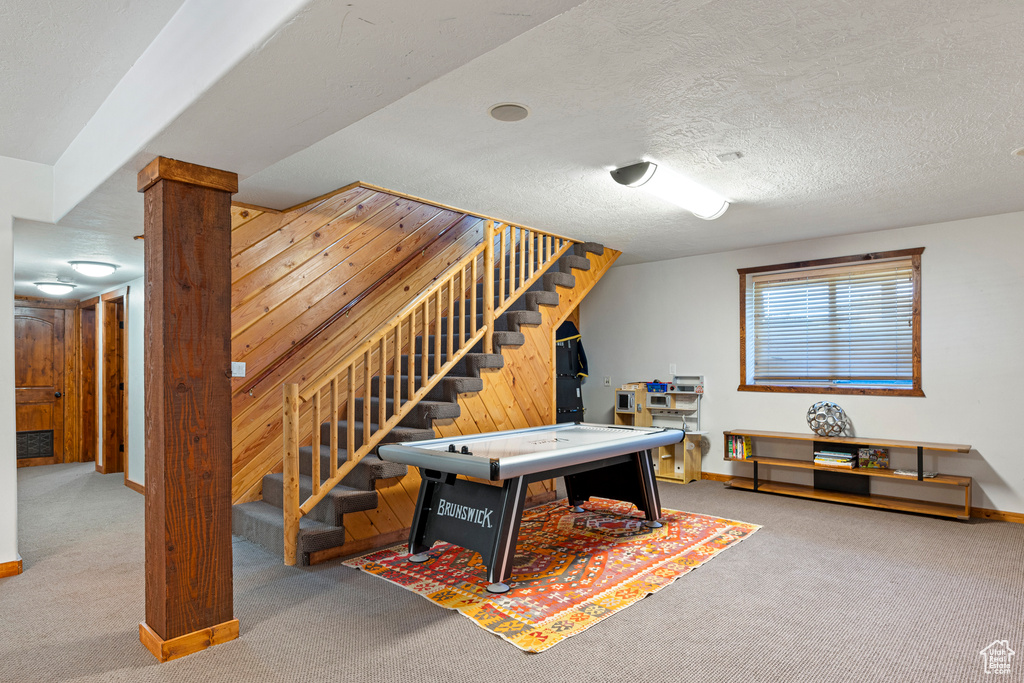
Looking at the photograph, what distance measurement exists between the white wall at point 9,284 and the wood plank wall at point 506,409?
1883 mm

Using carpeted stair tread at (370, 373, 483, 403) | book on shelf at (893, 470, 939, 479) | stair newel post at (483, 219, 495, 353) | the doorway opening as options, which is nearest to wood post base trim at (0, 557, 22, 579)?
carpeted stair tread at (370, 373, 483, 403)

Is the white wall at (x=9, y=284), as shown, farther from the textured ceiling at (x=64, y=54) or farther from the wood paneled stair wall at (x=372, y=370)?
the wood paneled stair wall at (x=372, y=370)

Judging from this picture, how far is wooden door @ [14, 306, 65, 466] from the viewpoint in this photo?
25.3 feet

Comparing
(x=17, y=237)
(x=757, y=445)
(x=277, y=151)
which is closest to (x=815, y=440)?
(x=757, y=445)

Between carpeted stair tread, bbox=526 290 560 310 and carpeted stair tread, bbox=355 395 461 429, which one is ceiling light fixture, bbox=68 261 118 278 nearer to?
carpeted stair tread, bbox=355 395 461 429

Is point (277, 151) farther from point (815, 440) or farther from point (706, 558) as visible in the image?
point (815, 440)

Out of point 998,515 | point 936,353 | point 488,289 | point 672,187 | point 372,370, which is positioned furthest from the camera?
point 372,370

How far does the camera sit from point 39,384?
25.7 feet

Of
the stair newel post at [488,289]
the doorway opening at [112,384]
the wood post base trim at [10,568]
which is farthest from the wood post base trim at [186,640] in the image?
the doorway opening at [112,384]

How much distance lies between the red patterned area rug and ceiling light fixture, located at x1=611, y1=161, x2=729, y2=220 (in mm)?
2412

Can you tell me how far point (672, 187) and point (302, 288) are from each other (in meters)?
3.14

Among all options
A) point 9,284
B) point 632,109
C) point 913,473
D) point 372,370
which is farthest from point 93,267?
point 913,473

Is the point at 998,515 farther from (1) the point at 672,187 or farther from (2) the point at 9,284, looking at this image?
(2) the point at 9,284

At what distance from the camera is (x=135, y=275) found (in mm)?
6062
